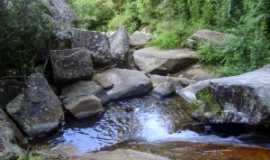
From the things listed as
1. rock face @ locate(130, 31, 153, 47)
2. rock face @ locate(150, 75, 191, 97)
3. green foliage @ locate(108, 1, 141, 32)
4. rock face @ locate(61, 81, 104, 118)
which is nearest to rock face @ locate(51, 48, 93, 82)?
rock face @ locate(61, 81, 104, 118)

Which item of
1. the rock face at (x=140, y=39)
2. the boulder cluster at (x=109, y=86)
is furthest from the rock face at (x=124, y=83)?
the rock face at (x=140, y=39)

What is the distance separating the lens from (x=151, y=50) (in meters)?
11.5

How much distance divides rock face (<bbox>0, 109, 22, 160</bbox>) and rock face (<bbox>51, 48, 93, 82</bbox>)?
1902 millimetres

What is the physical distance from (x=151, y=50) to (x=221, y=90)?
4.81m

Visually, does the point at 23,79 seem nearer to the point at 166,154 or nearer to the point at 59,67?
the point at 59,67

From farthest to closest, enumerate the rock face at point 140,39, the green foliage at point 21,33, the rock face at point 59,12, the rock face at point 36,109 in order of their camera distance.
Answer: the rock face at point 140,39 < the rock face at point 59,12 < the green foliage at point 21,33 < the rock face at point 36,109

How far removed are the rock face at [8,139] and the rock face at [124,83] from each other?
2438 mm

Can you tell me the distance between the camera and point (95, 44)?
9852 millimetres

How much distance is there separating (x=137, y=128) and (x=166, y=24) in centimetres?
580

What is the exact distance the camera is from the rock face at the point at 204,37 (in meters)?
10.8

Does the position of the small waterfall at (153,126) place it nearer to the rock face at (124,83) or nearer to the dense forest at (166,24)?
the rock face at (124,83)

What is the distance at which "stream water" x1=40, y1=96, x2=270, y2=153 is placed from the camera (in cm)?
692

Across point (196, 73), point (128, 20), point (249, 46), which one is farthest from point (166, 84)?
point (128, 20)

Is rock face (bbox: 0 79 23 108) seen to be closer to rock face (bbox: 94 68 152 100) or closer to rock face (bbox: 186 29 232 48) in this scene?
rock face (bbox: 94 68 152 100)
